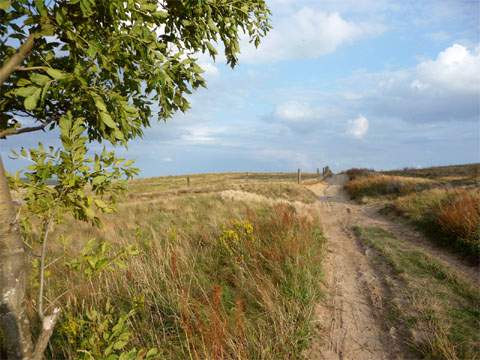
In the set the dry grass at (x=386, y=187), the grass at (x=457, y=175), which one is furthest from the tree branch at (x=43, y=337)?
the grass at (x=457, y=175)

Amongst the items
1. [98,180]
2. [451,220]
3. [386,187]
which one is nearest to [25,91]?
[98,180]

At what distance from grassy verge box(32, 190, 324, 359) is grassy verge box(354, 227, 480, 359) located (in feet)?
4.33

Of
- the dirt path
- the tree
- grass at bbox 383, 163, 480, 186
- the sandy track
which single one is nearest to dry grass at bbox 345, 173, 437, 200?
grass at bbox 383, 163, 480, 186

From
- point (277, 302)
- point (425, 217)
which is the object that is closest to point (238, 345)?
point (277, 302)

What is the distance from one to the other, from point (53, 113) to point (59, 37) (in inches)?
→ 27.4

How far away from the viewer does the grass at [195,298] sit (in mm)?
2971

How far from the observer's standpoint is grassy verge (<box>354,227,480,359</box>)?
3424 mm

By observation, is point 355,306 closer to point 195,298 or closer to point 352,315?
point 352,315

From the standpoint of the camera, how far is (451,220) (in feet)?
26.0

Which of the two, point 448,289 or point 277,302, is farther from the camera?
point 448,289

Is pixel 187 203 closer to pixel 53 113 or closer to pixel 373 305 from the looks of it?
pixel 373 305

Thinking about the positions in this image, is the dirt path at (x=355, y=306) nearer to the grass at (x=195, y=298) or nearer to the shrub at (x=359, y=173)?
the grass at (x=195, y=298)

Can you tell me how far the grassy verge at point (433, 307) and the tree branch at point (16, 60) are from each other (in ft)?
15.8

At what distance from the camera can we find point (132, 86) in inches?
97.8
